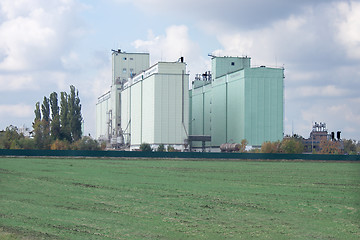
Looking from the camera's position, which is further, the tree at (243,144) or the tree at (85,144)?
the tree at (243,144)

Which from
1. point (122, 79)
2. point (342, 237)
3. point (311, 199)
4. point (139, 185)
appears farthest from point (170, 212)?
point (122, 79)

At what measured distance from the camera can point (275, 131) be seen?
123 meters

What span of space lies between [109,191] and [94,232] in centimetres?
1199

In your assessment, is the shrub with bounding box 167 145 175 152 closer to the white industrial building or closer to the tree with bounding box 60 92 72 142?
the white industrial building

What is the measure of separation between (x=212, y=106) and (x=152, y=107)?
26501 millimetres

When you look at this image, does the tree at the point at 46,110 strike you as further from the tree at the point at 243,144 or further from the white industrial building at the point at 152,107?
the tree at the point at 243,144

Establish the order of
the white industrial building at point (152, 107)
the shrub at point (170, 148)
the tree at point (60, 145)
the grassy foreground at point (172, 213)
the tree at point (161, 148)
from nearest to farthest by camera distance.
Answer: the grassy foreground at point (172, 213) < the tree at point (60, 145) < the tree at point (161, 148) < the shrub at point (170, 148) < the white industrial building at point (152, 107)

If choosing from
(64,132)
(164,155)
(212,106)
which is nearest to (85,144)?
(64,132)

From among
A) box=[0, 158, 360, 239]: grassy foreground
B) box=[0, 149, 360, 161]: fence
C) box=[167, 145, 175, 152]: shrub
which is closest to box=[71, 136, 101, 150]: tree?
box=[167, 145, 175, 152]: shrub

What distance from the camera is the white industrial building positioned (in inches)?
4761

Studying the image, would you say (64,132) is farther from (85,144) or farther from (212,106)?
(212,106)

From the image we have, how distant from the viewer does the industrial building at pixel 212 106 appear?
4779 inches

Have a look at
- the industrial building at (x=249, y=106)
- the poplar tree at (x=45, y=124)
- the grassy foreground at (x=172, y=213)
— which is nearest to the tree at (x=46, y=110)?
the poplar tree at (x=45, y=124)

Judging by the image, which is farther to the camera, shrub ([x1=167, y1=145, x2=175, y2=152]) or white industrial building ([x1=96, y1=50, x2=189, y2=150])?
white industrial building ([x1=96, y1=50, x2=189, y2=150])
